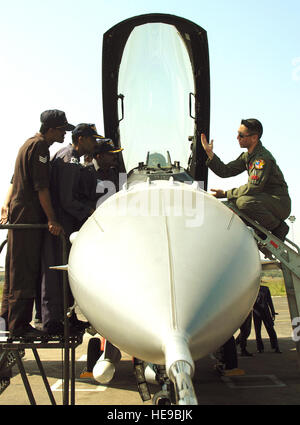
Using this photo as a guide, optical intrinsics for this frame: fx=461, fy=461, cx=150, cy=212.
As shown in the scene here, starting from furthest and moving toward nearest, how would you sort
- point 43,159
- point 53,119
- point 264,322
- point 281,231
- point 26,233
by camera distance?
point 264,322 → point 281,231 → point 53,119 → point 43,159 → point 26,233

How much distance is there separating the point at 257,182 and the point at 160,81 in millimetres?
1946

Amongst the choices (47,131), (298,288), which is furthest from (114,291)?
(298,288)

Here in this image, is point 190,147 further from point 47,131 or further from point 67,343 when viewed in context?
point 67,343

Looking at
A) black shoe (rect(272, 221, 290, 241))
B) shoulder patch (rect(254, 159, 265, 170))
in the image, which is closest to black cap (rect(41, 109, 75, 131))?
shoulder patch (rect(254, 159, 265, 170))

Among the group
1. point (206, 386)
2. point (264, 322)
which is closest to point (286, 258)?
point (206, 386)

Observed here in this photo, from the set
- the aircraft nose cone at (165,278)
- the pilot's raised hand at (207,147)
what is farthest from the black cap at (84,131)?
the aircraft nose cone at (165,278)

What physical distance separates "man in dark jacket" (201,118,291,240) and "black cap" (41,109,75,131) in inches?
73.5

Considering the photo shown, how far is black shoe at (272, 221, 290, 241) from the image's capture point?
546 centimetres

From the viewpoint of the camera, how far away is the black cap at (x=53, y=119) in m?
4.57

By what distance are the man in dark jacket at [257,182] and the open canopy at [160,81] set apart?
348mm

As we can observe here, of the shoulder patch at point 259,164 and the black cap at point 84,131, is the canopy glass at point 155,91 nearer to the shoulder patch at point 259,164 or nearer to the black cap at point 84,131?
the black cap at point 84,131

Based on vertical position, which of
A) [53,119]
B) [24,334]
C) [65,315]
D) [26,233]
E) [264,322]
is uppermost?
[53,119]

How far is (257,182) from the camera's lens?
521cm

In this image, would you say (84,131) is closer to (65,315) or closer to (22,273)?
(22,273)
